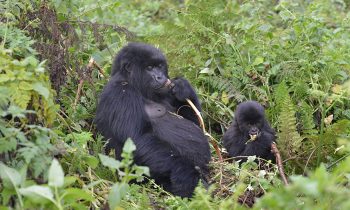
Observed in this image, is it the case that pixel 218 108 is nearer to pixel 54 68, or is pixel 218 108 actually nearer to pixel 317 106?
pixel 317 106

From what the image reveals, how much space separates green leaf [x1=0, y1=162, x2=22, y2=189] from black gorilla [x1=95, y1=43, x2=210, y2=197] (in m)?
1.51

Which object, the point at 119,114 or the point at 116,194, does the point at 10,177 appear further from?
the point at 119,114

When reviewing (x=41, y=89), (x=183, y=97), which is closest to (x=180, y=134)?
(x=183, y=97)

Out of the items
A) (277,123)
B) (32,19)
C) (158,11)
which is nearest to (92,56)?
(32,19)

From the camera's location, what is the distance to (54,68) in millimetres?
4656

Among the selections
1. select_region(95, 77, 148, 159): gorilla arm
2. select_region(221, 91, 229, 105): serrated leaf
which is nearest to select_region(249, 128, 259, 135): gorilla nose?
select_region(221, 91, 229, 105): serrated leaf

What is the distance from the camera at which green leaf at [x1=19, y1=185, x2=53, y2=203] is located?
2.93 meters

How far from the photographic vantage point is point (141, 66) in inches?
198

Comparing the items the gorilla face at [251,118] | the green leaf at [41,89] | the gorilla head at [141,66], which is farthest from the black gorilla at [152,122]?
the green leaf at [41,89]

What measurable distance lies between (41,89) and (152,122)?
1.61 m

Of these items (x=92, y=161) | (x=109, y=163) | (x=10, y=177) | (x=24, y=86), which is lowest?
(x=92, y=161)

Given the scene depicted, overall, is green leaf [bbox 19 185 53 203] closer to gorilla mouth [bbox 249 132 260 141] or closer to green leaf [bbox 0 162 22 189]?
green leaf [bbox 0 162 22 189]

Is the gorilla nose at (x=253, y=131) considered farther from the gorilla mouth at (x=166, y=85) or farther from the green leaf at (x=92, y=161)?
the green leaf at (x=92, y=161)

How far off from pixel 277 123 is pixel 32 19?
7.03 feet
